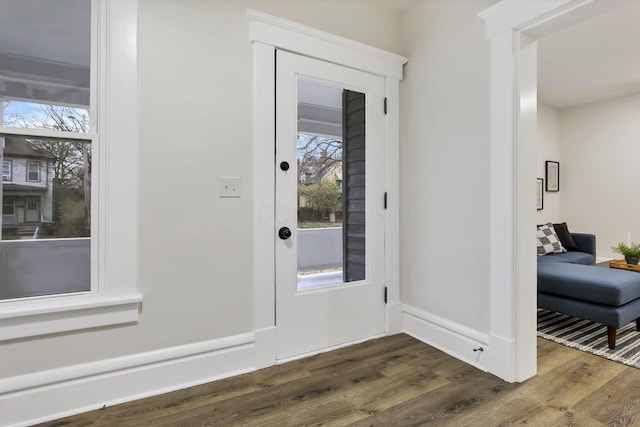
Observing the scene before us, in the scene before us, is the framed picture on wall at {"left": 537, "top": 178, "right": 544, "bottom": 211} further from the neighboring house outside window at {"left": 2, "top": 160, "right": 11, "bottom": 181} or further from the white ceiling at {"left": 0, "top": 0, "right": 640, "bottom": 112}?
the neighboring house outside window at {"left": 2, "top": 160, "right": 11, "bottom": 181}

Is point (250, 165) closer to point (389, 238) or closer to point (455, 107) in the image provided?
point (389, 238)

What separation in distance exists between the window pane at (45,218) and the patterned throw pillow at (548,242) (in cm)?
480

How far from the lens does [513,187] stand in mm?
1904

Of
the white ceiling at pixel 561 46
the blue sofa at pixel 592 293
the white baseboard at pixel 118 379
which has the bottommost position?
the white baseboard at pixel 118 379

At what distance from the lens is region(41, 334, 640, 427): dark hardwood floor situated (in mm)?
1599

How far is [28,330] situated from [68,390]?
1.15 ft

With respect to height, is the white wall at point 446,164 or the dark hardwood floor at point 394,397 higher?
the white wall at point 446,164

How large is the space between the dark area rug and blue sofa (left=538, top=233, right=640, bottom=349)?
9 cm

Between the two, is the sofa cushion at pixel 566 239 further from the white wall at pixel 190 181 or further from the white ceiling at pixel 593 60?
the white wall at pixel 190 181

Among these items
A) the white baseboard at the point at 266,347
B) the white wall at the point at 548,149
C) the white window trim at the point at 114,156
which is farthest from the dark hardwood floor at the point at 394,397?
the white wall at the point at 548,149

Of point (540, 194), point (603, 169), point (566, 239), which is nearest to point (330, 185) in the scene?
point (566, 239)

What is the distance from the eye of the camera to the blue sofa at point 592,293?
2.37 meters

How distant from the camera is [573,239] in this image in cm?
472

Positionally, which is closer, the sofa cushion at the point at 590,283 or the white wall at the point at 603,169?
the sofa cushion at the point at 590,283
